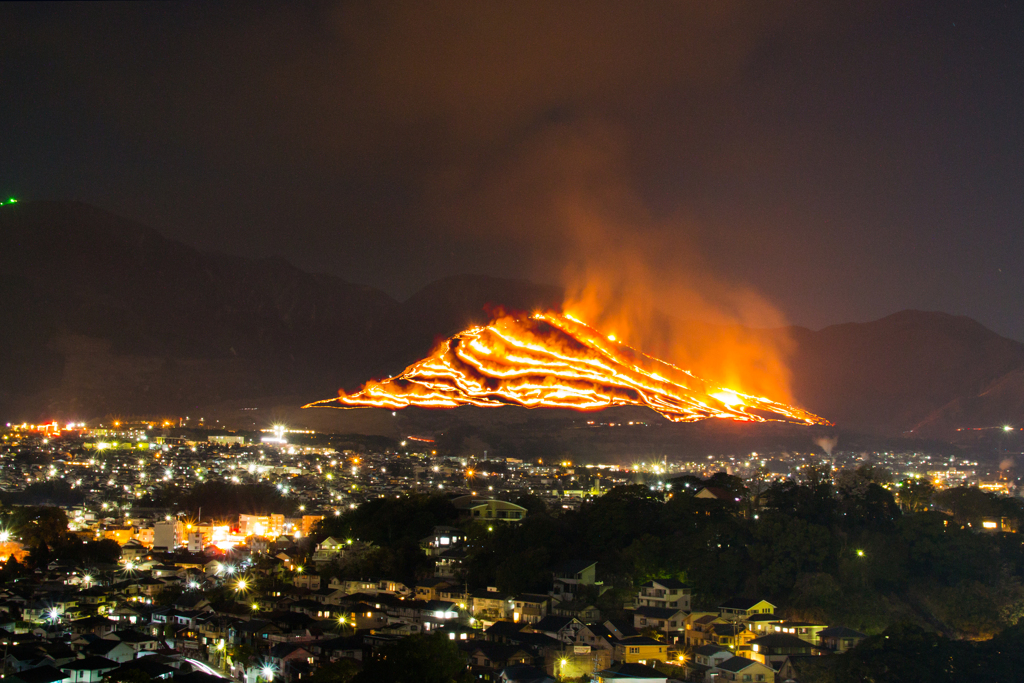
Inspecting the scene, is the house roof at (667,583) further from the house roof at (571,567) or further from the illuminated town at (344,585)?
the house roof at (571,567)

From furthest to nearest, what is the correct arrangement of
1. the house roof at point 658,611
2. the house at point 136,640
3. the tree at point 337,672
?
the house roof at point 658,611 → the house at point 136,640 → the tree at point 337,672

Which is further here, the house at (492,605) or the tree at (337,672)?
the house at (492,605)

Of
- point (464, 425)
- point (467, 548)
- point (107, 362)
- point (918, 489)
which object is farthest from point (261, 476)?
point (107, 362)

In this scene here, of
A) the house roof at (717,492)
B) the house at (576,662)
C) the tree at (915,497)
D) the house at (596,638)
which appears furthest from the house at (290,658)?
the tree at (915,497)

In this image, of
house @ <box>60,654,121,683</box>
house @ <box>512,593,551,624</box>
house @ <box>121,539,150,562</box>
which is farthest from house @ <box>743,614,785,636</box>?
house @ <box>121,539,150,562</box>

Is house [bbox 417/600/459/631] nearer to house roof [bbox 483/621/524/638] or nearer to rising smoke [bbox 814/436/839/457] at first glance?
house roof [bbox 483/621/524/638]

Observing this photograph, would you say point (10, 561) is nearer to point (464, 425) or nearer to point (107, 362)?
point (464, 425)

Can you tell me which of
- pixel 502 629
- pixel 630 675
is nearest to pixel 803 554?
pixel 502 629
